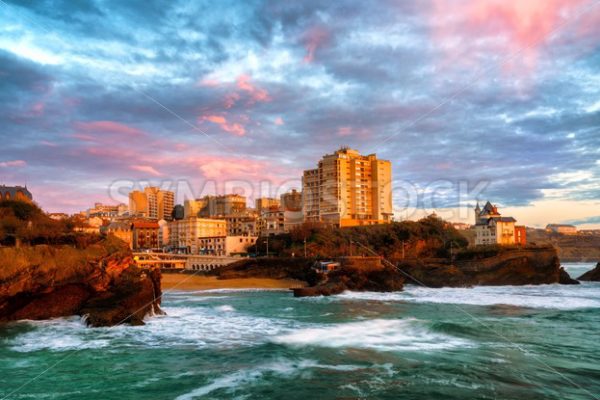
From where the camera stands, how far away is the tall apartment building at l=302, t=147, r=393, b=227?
110 m

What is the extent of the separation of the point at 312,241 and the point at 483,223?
144 ft

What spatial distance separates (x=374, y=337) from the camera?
2419 centimetres

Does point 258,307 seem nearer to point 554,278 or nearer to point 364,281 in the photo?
point 364,281

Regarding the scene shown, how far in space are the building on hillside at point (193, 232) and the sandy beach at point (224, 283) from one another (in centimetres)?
3841

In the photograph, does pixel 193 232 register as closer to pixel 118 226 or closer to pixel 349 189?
pixel 118 226

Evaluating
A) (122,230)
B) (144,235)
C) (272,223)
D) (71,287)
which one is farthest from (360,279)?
(144,235)

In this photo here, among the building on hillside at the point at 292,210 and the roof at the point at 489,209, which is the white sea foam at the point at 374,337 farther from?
the roof at the point at 489,209

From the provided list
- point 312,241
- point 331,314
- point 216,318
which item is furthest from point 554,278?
point 216,318

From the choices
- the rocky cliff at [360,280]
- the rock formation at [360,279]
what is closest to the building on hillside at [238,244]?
the rock formation at [360,279]

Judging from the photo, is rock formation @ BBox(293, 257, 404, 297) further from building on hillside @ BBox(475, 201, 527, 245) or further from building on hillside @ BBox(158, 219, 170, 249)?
building on hillside @ BBox(158, 219, 170, 249)

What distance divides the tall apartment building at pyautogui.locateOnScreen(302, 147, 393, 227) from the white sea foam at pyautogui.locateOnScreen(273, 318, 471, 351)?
7913cm

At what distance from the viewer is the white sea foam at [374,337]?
872 inches

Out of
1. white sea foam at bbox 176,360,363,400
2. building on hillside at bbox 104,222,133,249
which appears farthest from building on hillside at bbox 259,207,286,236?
white sea foam at bbox 176,360,363,400

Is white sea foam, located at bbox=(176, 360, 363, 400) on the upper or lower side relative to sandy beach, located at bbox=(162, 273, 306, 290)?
upper
